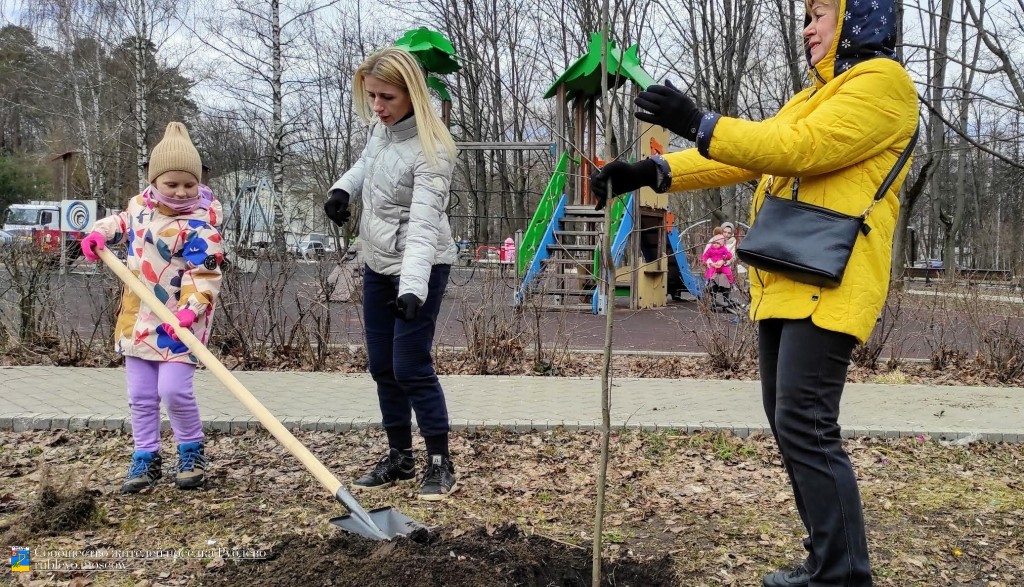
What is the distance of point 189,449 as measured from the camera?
11.3 ft

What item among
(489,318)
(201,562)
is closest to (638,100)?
(201,562)

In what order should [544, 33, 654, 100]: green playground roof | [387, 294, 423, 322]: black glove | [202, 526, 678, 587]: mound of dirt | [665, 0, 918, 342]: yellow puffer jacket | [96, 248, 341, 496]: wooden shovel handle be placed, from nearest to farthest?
[665, 0, 918, 342]: yellow puffer jacket
[202, 526, 678, 587]: mound of dirt
[96, 248, 341, 496]: wooden shovel handle
[387, 294, 423, 322]: black glove
[544, 33, 654, 100]: green playground roof

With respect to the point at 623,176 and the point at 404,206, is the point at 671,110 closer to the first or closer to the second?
the point at 623,176

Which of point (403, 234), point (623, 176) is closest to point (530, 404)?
point (403, 234)

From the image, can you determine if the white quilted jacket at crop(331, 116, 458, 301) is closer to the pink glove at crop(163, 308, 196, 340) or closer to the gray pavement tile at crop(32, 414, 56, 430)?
the pink glove at crop(163, 308, 196, 340)

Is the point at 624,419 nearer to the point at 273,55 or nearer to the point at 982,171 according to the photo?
the point at 273,55

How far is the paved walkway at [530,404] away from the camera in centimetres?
462

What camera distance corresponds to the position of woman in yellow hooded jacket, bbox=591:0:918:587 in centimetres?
184

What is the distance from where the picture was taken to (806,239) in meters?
1.90

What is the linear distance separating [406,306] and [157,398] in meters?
1.46

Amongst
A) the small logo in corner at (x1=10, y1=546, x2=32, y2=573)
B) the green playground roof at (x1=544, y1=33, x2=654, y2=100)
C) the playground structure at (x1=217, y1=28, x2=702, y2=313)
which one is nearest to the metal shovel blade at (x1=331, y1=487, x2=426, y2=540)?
the small logo in corner at (x1=10, y1=546, x2=32, y2=573)

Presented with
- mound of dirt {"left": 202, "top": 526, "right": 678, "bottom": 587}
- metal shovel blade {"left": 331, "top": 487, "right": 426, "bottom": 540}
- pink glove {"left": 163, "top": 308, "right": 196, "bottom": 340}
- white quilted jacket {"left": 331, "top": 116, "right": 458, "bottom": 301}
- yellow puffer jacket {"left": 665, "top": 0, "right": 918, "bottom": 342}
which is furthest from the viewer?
pink glove {"left": 163, "top": 308, "right": 196, "bottom": 340}

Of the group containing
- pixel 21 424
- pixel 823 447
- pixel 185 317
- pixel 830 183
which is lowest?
pixel 21 424

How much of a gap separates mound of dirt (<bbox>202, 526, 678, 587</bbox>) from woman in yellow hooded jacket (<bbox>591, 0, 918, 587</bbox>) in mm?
636
